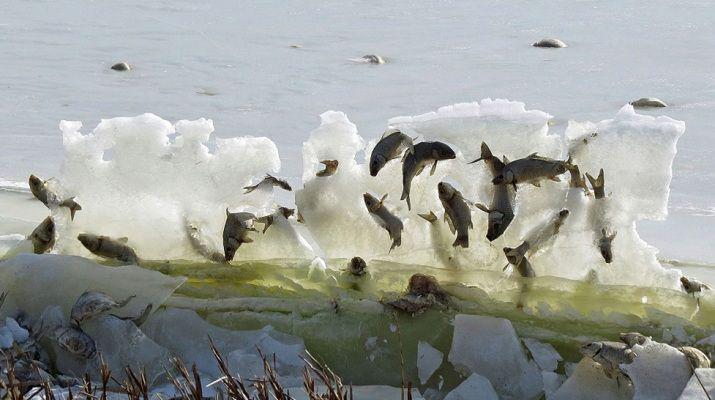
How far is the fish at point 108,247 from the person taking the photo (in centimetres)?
392

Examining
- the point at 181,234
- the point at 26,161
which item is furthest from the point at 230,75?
the point at 181,234

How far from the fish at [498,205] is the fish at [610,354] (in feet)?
1.78

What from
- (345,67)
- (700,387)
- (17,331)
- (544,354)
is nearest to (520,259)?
(544,354)

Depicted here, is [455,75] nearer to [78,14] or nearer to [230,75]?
[230,75]

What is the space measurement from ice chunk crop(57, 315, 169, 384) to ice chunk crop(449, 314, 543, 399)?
901 millimetres

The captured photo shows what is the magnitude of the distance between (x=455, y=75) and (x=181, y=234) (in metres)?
5.18

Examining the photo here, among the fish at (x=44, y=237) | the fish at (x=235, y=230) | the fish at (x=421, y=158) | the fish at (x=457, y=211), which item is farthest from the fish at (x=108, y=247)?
the fish at (x=457, y=211)

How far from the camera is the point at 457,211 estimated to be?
3.59 meters

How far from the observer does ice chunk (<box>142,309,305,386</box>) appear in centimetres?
346

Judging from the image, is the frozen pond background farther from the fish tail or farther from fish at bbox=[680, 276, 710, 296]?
the fish tail

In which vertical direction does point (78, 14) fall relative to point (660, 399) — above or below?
below

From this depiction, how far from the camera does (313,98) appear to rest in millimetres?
8219

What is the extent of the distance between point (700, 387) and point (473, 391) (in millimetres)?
628

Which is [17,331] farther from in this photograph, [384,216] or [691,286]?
[691,286]
